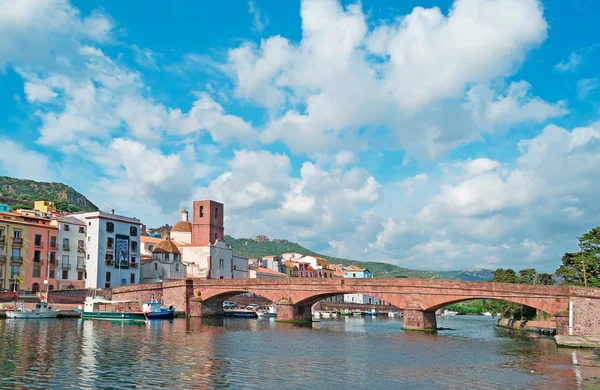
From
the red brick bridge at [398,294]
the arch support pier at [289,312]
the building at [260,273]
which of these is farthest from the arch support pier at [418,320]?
the building at [260,273]

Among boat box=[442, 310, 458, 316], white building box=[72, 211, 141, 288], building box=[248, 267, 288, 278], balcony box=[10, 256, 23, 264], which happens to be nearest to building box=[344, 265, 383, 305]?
boat box=[442, 310, 458, 316]

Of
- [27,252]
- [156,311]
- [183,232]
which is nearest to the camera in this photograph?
[156,311]

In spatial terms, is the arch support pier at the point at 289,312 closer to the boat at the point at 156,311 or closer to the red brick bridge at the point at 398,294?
the red brick bridge at the point at 398,294

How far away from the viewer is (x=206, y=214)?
108m

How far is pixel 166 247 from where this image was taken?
95125mm

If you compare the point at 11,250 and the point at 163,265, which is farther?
the point at 163,265

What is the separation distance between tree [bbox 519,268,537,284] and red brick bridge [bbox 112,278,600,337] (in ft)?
78.5

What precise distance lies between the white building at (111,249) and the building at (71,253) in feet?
2.75

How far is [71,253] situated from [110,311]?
17.4 m

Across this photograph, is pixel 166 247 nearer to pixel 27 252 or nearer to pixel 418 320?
pixel 27 252

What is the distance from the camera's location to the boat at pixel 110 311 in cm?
6506

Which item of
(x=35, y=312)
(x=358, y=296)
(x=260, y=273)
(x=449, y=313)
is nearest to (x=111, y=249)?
(x=35, y=312)

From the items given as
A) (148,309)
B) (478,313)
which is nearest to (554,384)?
(148,309)

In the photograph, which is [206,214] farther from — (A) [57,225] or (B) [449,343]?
(B) [449,343]
